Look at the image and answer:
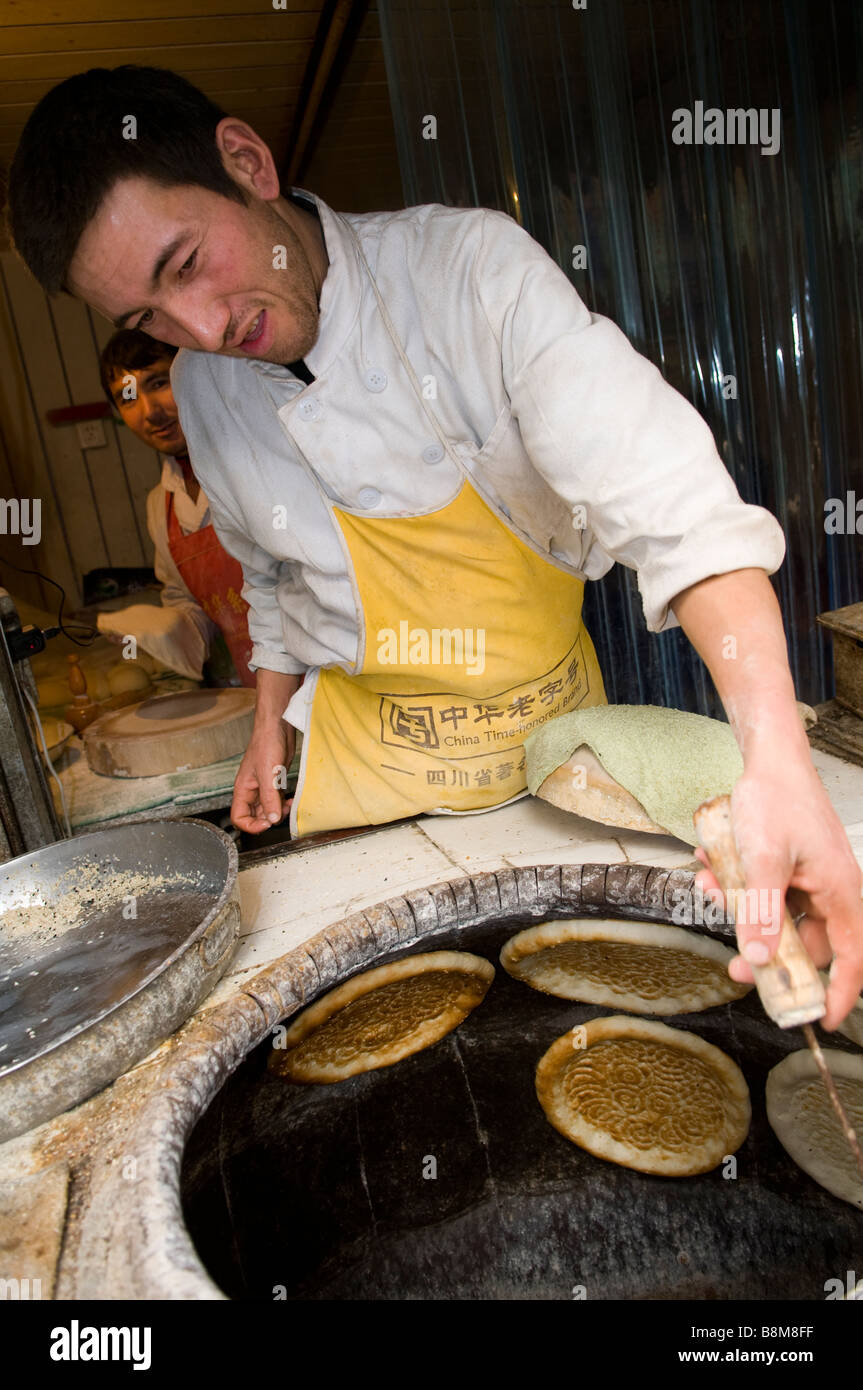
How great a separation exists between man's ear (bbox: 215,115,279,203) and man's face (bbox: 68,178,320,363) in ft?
0.07

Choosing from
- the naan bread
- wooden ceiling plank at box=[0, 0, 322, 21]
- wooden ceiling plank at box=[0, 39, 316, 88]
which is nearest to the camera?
the naan bread

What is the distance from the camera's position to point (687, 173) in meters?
2.60

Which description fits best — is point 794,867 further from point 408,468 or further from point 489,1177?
point 408,468

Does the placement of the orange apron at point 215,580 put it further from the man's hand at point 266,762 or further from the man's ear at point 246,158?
the man's ear at point 246,158

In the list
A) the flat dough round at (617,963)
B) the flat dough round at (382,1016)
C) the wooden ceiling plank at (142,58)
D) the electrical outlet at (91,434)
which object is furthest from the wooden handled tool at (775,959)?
the electrical outlet at (91,434)

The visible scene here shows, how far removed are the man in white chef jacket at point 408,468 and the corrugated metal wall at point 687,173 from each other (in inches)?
48.1

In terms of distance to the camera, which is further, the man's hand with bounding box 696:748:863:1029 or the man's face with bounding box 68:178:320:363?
the man's face with bounding box 68:178:320:363

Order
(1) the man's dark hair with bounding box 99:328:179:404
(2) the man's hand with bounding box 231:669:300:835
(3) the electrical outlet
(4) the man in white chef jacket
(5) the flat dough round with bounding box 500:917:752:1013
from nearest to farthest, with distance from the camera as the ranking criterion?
(4) the man in white chef jacket
(5) the flat dough round with bounding box 500:917:752:1013
(2) the man's hand with bounding box 231:669:300:835
(1) the man's dark hair with bounding box 99:328:179:404
(3) the electrical outlet

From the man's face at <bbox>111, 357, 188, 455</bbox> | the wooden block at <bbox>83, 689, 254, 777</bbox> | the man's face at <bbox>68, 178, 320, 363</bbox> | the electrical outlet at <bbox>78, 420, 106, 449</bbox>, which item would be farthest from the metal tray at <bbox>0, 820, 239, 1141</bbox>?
the electrical outlet at <bbox>78, 420, 106, 449</bbox>

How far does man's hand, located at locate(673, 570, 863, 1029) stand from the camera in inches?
34.9

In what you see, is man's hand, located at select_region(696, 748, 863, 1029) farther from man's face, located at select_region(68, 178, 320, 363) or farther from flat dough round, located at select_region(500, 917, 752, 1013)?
man's face, located at select_region(68, 178, 320, 363)

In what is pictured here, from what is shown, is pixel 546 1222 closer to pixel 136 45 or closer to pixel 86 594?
pixel 136 45

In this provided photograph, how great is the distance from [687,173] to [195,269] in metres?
1.88

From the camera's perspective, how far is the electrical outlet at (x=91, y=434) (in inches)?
262
